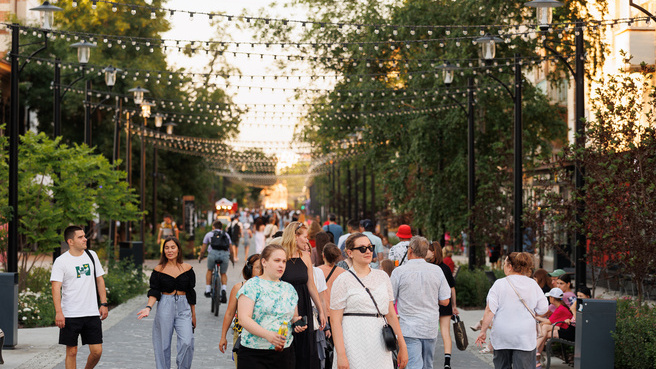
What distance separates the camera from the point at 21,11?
204 feet

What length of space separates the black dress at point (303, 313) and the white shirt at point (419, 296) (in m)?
1.12

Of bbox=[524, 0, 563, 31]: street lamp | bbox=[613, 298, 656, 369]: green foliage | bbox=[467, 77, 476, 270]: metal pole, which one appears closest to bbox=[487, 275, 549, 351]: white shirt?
bbox=[613, 298, 656, 369]: green foliage

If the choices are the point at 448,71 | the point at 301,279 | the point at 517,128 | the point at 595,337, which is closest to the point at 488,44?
the point at 517,128

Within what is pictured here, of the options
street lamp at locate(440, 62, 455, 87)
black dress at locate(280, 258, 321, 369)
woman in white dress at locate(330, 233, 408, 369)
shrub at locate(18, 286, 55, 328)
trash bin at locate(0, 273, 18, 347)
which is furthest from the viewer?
street lamp at locate(440, 62, 455, 87)

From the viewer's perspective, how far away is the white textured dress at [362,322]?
780 centimetres

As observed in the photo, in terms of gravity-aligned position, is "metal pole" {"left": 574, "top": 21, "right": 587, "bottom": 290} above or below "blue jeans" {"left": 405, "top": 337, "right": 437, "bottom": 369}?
above

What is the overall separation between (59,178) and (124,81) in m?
31.0

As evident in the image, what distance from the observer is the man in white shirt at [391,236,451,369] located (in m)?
10.1

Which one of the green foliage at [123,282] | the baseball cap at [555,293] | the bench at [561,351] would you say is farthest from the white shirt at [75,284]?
the green foliage at [123,282]

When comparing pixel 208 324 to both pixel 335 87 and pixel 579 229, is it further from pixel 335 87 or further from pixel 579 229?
pixel 335 87

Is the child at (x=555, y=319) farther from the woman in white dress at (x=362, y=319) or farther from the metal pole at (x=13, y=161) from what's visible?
the metal pole at (x=13, y=161)

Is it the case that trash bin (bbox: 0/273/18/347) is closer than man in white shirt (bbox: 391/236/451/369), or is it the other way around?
man in white shirt (bbox: 391/236/451/369)

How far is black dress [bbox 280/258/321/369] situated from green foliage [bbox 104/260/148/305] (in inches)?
512

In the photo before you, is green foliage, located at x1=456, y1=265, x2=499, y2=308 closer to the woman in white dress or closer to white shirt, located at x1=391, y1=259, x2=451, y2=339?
white shirt, located at x1=391, y1=259, x2=451, y2=339
